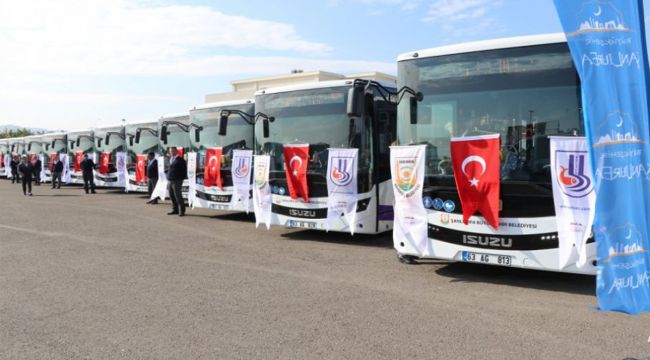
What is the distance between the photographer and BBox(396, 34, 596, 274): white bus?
20.9 feet

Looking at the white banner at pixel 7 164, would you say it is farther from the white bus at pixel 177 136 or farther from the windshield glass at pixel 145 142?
the white bus at pixel 177 136

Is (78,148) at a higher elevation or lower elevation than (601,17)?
higher

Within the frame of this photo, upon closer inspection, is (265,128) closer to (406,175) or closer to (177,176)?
(406,175)

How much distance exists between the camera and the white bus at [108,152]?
23.3 meters

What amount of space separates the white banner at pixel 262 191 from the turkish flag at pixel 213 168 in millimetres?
2486

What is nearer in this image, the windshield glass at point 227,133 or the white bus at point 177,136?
the windshield glass at point 227,133

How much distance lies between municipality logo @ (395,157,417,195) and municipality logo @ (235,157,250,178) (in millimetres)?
5653

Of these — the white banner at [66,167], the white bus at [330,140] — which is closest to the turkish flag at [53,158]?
the white banner at [66,167]

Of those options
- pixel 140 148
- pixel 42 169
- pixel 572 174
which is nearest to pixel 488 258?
pixel 572 174

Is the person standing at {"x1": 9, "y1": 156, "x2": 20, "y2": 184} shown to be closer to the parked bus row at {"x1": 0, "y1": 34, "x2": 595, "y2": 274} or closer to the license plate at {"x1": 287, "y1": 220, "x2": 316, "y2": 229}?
the license plate at {"x1": 287, "y1": 220, "x2": 316, "y2": 229}

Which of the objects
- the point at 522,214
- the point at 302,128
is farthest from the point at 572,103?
the point at 302,128

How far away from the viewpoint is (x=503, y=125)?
22.2 ft

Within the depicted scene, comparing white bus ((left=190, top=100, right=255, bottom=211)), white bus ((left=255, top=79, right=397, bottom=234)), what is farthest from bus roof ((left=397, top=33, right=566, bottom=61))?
white bus ((left=190, top=100, right=255, bottom=211))

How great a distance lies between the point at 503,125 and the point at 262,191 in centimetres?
560
